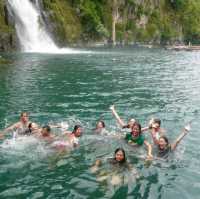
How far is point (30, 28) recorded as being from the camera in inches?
2653

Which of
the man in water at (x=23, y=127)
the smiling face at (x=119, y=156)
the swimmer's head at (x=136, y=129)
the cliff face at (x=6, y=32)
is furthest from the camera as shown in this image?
the cliff face at (x=6, y=32)

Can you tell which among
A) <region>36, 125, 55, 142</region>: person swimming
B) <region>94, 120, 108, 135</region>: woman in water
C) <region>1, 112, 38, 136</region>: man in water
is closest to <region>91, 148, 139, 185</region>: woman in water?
<region>36, 125, 55, 142</region>: person swimming

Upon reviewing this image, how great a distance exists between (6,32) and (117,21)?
174 ft

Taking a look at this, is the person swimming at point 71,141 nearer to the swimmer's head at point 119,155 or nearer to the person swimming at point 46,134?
the person swimming at point 46,134

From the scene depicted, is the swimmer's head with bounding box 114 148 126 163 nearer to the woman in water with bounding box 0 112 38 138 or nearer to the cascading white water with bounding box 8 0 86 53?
the woman in water with bounding box 0 112 38 138

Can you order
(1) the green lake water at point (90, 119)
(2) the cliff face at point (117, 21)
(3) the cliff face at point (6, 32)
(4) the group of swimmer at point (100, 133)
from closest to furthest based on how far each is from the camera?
1. (1) the green lake water at point (90, 119)
2. (4) the group of swimmer at point (100, 133)
3. (3) the cliff face at point (6, 32)
4. (2) the cliff face at point (117, 21)

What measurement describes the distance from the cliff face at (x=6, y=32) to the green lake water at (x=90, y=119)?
15356 mm

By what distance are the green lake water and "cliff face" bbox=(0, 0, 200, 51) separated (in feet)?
83.3

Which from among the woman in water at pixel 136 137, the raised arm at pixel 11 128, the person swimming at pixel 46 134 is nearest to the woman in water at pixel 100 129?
the woman in water at pixel 136 137

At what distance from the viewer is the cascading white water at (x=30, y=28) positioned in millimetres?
64750

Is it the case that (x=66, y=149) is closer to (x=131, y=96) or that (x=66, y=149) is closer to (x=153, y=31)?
(x=131, y=96)

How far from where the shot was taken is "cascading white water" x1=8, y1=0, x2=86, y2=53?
212 ft

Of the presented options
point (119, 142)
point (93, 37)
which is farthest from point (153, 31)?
point (119, 142)

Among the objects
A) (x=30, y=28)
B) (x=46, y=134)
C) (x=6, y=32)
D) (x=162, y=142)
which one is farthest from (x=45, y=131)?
(x=30, y=28)
